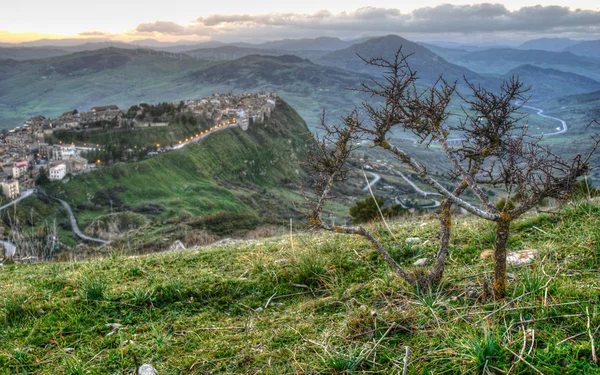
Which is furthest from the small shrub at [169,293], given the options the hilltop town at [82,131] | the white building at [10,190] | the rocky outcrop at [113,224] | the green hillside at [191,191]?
the white building at [10,190]

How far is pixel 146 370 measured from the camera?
12.8 feet

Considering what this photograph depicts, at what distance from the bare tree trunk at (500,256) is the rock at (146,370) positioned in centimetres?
333

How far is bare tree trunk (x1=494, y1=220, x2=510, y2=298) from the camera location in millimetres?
4109

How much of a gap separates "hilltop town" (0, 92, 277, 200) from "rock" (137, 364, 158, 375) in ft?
290

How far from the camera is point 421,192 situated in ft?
432

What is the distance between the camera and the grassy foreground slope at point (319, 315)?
3.49m

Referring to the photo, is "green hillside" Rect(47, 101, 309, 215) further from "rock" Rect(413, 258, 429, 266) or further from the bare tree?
the bare tree

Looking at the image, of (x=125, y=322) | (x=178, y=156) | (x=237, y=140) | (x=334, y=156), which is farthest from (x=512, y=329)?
(x=237, y=140)

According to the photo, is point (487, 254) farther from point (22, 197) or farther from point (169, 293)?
point (22, 197)

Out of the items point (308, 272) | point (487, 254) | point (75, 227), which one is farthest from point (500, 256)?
point (75, 227)

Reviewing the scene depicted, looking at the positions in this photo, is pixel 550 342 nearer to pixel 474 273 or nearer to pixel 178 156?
pixel 474 273

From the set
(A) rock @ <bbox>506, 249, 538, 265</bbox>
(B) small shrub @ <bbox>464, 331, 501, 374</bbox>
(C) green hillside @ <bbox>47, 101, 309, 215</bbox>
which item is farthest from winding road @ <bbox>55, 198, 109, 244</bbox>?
(B) small shrub @ <bbox>464, 331, 501, 374</bbox>

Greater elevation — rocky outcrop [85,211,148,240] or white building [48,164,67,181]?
white building [48,164,67,181]

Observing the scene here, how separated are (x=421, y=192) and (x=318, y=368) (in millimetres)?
133311
